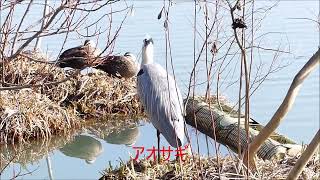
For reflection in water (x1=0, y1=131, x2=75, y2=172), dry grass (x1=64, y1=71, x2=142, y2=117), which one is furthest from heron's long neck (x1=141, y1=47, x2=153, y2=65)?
dry grass (x1=64, y1=71, x2=142, y2=117)

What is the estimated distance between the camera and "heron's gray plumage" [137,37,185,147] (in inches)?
171

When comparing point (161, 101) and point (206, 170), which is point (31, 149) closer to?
point (161, 101)

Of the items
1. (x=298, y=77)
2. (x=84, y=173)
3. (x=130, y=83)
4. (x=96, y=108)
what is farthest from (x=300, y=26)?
(x=298, y=77)

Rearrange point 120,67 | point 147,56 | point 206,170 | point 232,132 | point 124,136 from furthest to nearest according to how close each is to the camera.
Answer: point 120,67, point 124,136, point 232,132, point 147,56, point 206,170

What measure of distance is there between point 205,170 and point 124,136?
288cm

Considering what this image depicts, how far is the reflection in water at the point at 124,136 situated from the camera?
593 cm

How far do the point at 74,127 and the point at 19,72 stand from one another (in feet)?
2.82

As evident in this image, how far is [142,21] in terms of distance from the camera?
1130 cm

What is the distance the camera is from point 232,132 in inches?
216

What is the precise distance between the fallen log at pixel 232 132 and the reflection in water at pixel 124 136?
2.12 feet

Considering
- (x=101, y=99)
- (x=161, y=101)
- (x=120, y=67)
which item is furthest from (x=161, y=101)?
(x=120, y=67)

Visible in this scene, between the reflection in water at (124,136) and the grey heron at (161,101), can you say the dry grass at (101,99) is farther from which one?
the grey heron at (161,101)

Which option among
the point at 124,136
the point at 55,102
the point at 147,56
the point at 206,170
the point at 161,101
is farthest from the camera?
the point at 55,102

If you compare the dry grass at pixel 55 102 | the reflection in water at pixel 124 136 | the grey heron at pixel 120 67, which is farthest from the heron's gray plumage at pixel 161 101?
the grey heron at pixel 120 67
